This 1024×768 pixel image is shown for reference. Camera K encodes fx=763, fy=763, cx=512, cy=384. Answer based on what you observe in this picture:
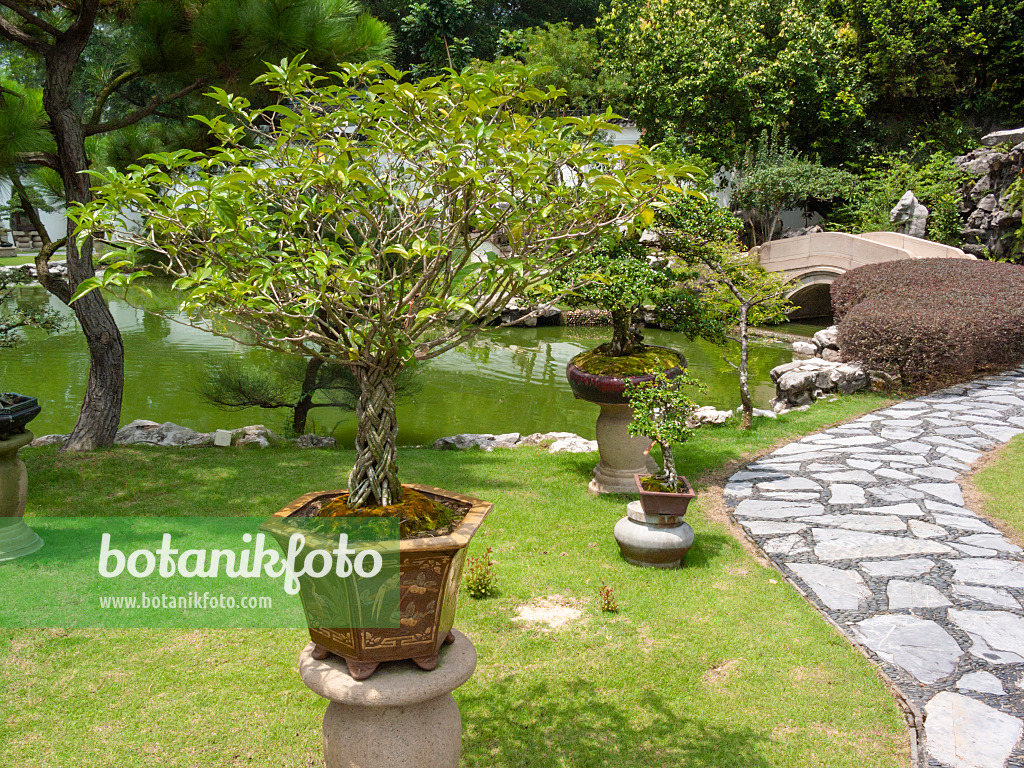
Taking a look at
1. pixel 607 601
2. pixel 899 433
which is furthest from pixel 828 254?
pixel 607 601

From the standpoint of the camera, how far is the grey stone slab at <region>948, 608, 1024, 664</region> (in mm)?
3971

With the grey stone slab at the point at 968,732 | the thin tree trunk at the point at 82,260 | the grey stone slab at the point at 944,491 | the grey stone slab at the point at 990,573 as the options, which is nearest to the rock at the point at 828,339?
the grey stone slab at the point at 944,491

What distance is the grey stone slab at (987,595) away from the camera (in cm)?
453

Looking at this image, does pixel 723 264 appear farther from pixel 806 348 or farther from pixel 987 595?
pixel 806 348

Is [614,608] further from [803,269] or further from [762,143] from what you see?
[762,143]

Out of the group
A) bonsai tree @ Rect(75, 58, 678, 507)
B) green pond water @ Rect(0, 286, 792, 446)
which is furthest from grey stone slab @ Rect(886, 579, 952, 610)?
green pond water @ Rect(0, 286, 792, 446)

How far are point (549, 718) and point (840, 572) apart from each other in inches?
99.8

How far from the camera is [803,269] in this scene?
17.9 meters

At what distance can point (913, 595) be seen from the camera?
184 inches

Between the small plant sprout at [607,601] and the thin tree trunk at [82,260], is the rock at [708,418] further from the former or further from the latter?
the thin tree trunk at [82,260]

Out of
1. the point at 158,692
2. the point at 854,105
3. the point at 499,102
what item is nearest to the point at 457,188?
the point at 499,102

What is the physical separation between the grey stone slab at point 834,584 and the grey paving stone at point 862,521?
82cm

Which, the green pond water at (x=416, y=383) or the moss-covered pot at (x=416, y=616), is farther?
the green pond water at (x=416, y=383)

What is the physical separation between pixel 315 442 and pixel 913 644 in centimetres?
662
